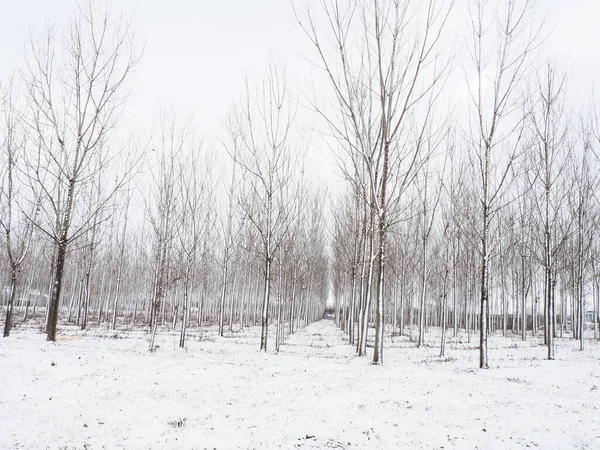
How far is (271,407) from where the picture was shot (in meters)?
6.24

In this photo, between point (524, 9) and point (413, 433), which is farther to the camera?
point (524, 9)

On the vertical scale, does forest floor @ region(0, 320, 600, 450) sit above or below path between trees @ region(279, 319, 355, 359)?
above

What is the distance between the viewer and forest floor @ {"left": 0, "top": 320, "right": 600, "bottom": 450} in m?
4.93

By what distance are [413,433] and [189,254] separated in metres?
11.9

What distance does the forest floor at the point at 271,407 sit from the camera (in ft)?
16.2

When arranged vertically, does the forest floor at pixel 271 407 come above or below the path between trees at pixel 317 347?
above

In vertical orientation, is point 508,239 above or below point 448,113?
below

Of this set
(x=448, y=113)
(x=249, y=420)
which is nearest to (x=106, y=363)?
(x=249, y=420)

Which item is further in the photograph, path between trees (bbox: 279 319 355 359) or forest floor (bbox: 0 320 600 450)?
path between trees (bbox: 279 319 355 359)

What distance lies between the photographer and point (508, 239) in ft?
94.3

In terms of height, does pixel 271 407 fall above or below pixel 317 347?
above

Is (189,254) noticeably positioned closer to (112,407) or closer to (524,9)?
(112,407)

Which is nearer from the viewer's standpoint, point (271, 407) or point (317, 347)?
point (271, 407)

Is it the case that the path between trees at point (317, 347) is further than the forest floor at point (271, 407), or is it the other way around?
the path between trees at point (317, 347)
